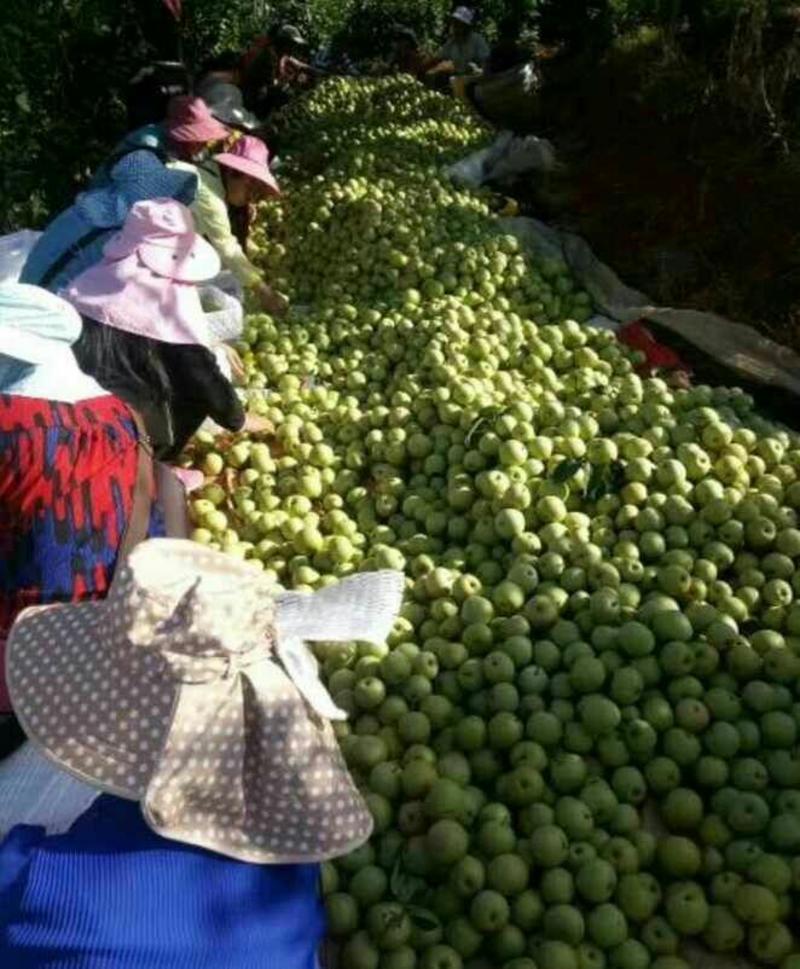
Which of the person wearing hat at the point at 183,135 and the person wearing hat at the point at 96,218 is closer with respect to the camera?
the person wearing hat at the point at 96,218

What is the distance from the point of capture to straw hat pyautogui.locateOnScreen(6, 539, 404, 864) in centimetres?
158

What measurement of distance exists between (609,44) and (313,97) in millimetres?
3541

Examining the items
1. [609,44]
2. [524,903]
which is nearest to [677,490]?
[524,903]

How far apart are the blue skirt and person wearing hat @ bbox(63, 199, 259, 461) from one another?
1.93 metres

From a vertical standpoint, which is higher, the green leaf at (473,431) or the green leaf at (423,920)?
the green leaf at (473,431)

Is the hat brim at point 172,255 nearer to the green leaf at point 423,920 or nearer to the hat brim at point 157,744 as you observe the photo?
the hat brim at point 157,744

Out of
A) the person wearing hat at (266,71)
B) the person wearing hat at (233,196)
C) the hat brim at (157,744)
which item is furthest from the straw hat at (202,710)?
the person wearing hat at (266,71)

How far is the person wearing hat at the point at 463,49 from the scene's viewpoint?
13.2 metres

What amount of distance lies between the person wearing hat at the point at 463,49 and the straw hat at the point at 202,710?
41.8 ft

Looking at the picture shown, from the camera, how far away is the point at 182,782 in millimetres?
1572

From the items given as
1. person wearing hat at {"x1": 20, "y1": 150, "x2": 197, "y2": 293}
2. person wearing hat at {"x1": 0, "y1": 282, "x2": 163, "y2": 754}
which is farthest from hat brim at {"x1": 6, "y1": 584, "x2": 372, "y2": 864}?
person wearing hat at {"x1": 20, "y1": 150, "x2": 197, "y2": 293}

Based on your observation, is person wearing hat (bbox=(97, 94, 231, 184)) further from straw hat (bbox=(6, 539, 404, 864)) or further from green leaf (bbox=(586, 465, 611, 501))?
straw hat (bbox=(6, 539, 404, 864))

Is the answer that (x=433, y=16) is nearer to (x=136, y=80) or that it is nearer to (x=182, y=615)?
(x=136, y=80)

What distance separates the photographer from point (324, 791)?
1.66 m
